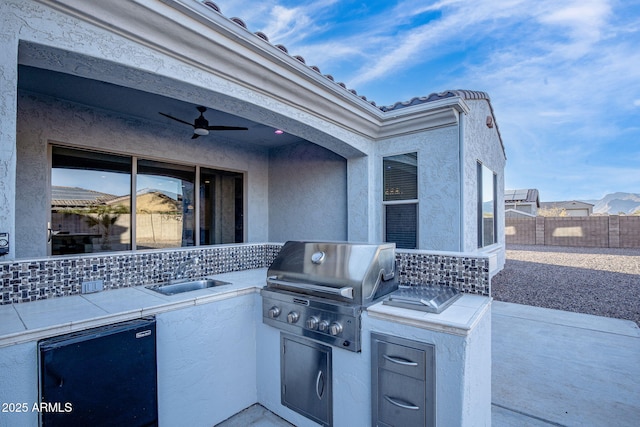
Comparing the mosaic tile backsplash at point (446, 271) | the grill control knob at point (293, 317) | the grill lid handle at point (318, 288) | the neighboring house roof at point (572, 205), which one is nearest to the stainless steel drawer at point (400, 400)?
the grill lid handle at point (318, 288)

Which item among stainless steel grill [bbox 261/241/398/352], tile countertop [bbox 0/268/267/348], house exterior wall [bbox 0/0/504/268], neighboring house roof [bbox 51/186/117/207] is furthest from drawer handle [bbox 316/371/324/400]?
neighboring house roof [bbox 51/186/117/207]

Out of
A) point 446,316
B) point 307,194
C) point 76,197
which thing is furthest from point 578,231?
point 76,197

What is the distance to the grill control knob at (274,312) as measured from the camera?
8.46 ft

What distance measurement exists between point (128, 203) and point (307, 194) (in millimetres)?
3462

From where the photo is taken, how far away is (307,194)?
6.68 meters

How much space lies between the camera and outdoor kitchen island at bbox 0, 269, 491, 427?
1.70m

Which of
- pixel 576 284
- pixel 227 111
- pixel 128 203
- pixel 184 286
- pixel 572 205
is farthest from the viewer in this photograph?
pixel 572 205

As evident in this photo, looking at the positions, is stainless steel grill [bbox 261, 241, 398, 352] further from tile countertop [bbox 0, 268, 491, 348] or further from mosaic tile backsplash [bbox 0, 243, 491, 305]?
mosaic tile backsplash [bbox 0, 243, 491, 305]

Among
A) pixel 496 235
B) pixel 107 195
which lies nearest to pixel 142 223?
pixel 107 195

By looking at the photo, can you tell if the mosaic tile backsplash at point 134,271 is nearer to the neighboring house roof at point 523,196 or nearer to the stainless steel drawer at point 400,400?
the stainless steel drawer at point 400,400

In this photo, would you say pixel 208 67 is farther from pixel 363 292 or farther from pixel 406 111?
pixel 406 111

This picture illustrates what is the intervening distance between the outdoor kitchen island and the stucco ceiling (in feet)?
8.24

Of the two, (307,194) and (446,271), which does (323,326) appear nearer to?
(446,271)

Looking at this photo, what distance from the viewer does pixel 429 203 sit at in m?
4.98
